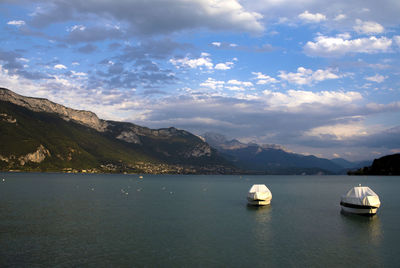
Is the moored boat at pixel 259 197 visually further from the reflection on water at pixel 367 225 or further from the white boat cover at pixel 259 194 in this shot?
Answer: the reflection on water at pixel 367 225

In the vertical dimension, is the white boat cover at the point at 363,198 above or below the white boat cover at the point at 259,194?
above

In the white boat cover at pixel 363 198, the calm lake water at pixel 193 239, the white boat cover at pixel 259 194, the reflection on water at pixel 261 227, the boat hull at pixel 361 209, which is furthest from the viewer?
the white boat cover at pixel 259 194

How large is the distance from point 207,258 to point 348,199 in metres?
50.6

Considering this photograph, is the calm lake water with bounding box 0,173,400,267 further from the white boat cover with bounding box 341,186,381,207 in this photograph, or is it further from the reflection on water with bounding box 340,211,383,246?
the white boat cover with bounding box 341,186,381,207

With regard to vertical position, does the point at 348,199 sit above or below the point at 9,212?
above

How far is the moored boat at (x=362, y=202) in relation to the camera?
231ft

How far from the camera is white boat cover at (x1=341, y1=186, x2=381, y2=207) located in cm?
7044

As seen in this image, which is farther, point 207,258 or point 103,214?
point 103,214

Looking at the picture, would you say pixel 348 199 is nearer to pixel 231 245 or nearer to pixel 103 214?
pixel 231 245

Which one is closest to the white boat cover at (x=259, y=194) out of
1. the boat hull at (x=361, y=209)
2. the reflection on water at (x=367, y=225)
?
the reflection on water at (x=367, y=225)

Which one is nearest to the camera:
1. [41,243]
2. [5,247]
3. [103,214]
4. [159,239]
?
[5,247]

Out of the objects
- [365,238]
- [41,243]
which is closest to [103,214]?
[41,243]

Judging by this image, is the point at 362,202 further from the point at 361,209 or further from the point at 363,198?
the point at 361,209

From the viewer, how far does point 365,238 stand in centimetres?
5066
